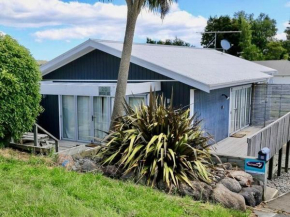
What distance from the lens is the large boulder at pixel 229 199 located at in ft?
19.3

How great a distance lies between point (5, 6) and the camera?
11680 millimetres

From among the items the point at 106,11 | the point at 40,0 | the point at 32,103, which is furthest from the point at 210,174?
the point at 40,0

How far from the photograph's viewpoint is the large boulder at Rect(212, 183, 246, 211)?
589 cm

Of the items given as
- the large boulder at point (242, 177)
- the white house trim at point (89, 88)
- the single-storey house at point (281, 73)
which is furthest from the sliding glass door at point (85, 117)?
the single-storey house at point (281, 73)

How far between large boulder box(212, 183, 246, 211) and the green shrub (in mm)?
475

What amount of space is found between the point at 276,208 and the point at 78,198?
13.4 feet

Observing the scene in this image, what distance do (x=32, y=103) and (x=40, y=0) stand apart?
5.61 m

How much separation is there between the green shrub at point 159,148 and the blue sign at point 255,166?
83cm

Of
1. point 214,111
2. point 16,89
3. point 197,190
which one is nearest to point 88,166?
point 197,190

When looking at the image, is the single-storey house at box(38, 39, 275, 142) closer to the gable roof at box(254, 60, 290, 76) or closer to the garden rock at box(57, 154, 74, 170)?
the garden rock at box(57, 154, 74, 170)

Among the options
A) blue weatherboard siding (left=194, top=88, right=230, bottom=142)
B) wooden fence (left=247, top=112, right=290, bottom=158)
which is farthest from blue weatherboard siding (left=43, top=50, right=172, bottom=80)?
wooden fence (left=247, top=112, right=290, bottom=158)

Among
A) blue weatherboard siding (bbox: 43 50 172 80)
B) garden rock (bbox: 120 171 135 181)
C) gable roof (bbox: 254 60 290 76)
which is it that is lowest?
garden rock (bbox: 120 171 135 181)

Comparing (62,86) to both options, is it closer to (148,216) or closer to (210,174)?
(210,174)

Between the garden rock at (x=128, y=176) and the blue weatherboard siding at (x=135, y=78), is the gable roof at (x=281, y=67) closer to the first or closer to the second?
the blue weatherboard siding at (x=135, y=78)
